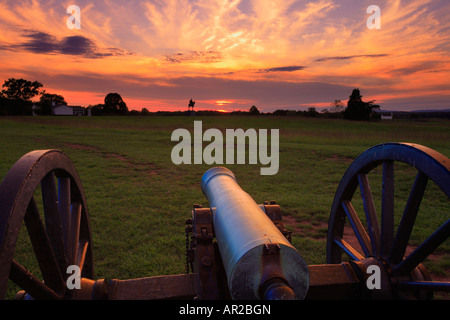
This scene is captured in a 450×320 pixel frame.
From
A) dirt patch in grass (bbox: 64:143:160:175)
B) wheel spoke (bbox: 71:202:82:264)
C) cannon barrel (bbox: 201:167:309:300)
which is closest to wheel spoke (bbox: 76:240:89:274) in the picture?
wheel spoke (bbox: 71:202:82:264)

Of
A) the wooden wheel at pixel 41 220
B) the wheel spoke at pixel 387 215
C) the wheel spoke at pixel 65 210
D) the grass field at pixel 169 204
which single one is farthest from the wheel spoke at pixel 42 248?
the wheel spoke at pixel 387 215

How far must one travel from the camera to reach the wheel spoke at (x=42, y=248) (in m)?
1.87

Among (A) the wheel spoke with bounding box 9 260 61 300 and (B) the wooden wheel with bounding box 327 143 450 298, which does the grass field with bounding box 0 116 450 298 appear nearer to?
(B) the wooden wheel with bounding box 327 143 450 298

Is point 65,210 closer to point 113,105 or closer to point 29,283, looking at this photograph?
point 29,283

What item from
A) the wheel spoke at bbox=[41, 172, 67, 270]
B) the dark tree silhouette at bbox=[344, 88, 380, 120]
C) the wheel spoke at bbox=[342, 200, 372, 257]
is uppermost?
the dark tree silhouette at bbox=[344, 88, 380, 120]

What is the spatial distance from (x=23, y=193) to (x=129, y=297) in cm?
100

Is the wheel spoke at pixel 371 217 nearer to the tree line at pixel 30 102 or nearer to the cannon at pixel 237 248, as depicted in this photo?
the cannon at pixel 237 248

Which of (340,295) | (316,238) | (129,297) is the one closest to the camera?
(129,297)

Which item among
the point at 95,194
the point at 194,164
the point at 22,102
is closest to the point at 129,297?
the point at 95,194

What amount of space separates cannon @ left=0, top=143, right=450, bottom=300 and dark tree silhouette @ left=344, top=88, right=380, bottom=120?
Result: 241 ft

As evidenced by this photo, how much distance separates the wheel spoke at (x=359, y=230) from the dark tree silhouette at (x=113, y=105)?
8993 centimetres

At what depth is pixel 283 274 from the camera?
1.70 meters

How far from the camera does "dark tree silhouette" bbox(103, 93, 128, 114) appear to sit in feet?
287
